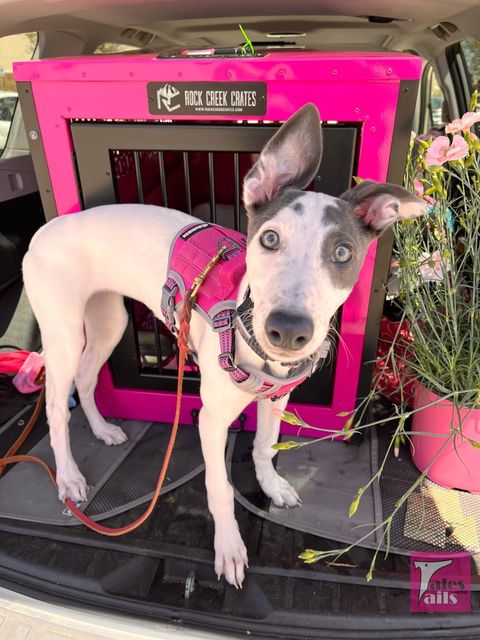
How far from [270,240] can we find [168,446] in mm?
1079

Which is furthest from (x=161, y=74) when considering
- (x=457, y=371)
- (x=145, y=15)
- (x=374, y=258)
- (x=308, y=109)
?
(x=457, y=371)

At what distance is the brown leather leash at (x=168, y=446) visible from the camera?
5.24 ft

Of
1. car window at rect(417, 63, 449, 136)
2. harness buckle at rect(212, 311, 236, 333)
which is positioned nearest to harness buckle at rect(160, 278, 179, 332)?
harness buckle at rect(212, 311, 236, 333)

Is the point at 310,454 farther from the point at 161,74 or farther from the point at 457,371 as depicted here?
the point at 161,74

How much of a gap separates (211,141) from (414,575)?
1.80 meters

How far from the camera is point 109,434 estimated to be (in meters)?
2.38

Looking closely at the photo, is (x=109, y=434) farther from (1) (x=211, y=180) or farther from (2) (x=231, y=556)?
(1) (x=211, y=180)

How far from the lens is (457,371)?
6.11ft

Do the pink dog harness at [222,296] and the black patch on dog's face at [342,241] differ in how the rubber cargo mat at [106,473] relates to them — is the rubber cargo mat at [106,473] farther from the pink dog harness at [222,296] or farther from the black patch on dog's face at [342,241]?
the black patch on dog's face at [342,241]

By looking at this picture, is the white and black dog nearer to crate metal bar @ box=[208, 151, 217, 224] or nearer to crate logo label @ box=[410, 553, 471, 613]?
crate metal bar @ box=[208, 151, 217, 224]

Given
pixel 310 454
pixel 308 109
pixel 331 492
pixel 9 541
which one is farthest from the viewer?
pixel 310 454

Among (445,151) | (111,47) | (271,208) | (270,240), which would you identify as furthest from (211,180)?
(111,47)

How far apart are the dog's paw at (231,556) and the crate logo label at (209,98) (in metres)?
1.59
